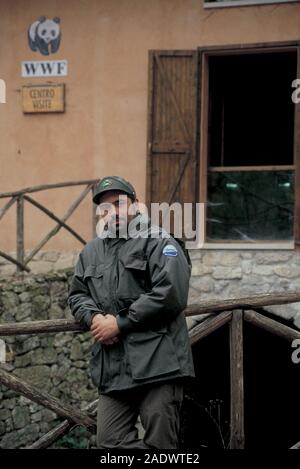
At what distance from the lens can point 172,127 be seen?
948cm

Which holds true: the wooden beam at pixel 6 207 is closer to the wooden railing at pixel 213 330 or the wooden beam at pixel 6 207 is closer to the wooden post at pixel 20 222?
Result: the wooden post at pixel 20 222

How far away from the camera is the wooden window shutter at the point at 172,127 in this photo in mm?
9406

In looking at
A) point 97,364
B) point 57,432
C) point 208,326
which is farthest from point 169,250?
point 57,432

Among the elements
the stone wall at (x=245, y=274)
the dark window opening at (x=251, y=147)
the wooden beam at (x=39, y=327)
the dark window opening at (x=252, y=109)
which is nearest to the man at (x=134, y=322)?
the wooden beam at (x=39, y=327)

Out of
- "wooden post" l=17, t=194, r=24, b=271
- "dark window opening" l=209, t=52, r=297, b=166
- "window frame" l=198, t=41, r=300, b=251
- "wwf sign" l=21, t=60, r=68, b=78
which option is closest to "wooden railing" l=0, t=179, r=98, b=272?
"wooden post" l=17, t=194, r=24, b=271

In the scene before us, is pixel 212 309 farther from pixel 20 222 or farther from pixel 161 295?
pixel 20 222

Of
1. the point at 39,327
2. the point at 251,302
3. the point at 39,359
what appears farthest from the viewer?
the point at 39,359

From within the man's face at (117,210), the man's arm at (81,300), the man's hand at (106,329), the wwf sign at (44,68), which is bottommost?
the man's hand at (106,329)

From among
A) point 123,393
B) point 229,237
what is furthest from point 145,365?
point 229,237

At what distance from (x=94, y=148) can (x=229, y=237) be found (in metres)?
1.78

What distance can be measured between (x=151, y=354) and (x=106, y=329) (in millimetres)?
273

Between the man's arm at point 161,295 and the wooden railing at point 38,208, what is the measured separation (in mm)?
3939

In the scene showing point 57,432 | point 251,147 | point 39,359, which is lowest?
point 39,359

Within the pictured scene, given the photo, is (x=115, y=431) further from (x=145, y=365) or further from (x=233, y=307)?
(x=233, y=307)
